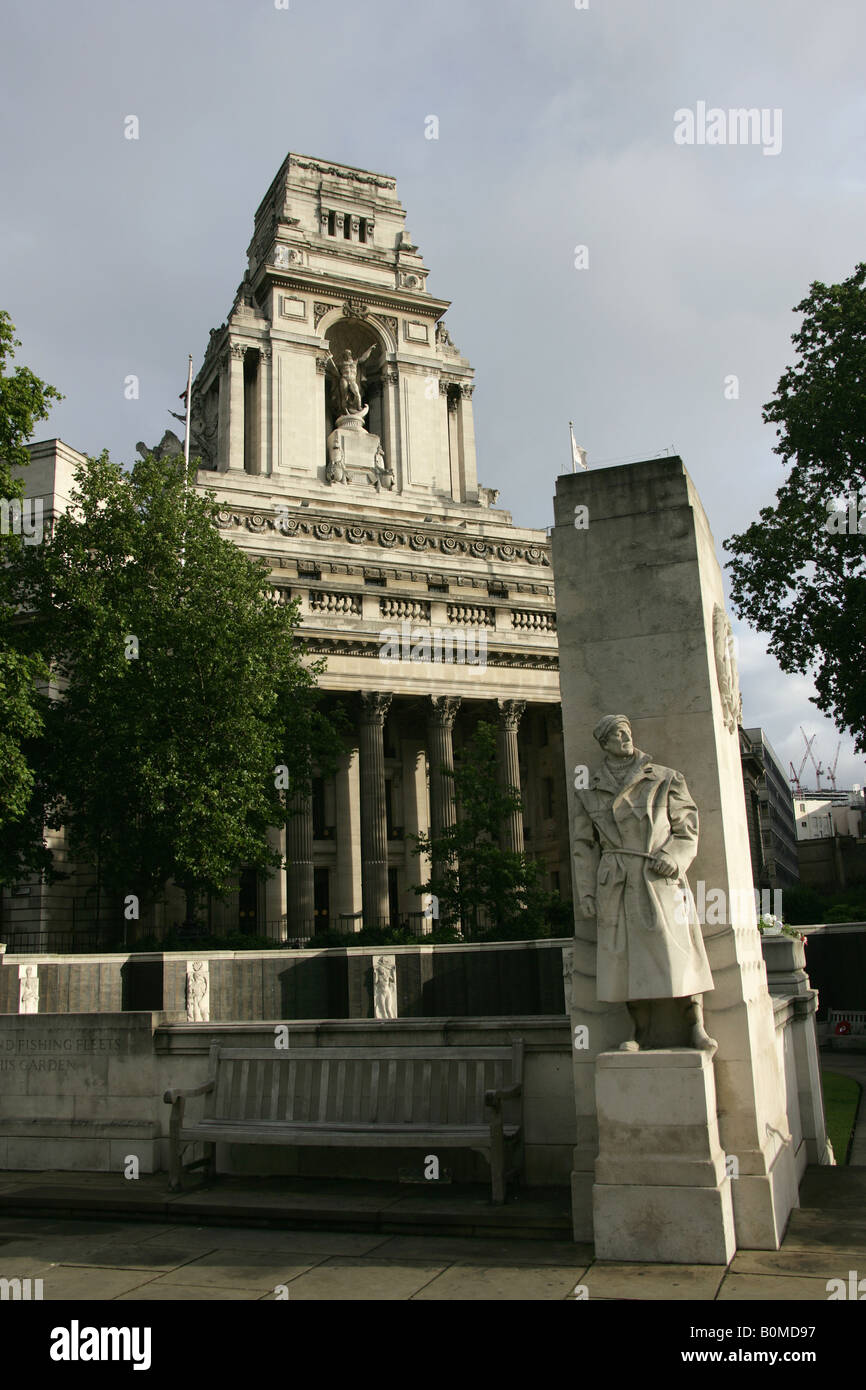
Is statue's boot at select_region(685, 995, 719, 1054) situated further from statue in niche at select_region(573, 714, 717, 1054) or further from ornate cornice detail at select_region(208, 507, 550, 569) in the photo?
ornate cornice detail at select_region(208, 507, 550, 569)

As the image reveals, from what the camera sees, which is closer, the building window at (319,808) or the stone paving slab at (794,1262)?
the stone paving slab at (794,1262)

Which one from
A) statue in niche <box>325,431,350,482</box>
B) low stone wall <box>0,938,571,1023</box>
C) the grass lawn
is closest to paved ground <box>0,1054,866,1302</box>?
the grass lawn

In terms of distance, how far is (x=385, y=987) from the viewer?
21.4 m

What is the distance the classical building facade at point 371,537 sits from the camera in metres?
47.1

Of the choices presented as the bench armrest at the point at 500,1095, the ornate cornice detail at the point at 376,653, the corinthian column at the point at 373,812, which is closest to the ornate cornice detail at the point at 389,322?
the ornate cornice detail at the point at 376,653

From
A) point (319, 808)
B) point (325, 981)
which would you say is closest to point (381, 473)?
point (319, 808)

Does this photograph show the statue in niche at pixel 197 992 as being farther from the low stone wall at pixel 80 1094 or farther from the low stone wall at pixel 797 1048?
the low stone wall at pixel 797 1048

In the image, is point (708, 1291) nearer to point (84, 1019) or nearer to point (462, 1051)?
point (462, 1051)

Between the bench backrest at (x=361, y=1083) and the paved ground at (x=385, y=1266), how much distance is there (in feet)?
4.89

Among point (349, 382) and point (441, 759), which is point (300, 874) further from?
point (349, 382)

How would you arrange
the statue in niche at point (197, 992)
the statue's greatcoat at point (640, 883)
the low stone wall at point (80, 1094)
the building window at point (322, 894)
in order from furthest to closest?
→ 1. the building window at point (322, 894)
2. the statue in niche at point (197, 992)
3. the low stone wall at point (80, 1094)
4. the statue's greatcoat at point (640, 883)

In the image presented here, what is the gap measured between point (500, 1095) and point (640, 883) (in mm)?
2517

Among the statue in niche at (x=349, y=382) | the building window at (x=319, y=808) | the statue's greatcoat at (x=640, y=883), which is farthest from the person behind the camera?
the statue in niche at (x=349, y=382)

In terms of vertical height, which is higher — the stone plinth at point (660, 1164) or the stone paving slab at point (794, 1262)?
the stone plinth at point (660, 1164)
